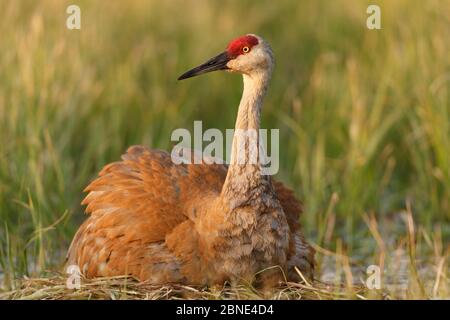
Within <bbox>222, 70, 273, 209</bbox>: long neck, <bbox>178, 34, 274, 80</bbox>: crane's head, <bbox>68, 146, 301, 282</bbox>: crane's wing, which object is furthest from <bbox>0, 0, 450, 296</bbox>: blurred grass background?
<bbox>178, 34, 274, 80</bbox>: crane's head

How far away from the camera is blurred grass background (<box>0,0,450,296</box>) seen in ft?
23.1

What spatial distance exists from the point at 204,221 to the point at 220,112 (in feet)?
12.8

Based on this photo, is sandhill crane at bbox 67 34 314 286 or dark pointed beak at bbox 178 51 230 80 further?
dark pointed beak at bbox 178 51 230 80

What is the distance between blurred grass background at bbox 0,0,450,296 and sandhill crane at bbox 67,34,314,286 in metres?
0.53

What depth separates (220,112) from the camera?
921cm

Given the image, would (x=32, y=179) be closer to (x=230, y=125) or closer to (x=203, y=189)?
(x=203, y=189)

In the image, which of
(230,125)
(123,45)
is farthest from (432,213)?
(123,45)

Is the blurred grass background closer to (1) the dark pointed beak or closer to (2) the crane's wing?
(2) the crane's wing

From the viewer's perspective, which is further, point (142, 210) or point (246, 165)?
point (142, 210)

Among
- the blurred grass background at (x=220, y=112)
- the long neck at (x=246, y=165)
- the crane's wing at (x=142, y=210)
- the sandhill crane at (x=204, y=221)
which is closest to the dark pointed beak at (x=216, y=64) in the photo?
the sandhill crane at (x=204, y=221)

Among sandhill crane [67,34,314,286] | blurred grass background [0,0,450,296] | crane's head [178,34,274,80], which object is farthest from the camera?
blurred grass background [0,0,450,296]

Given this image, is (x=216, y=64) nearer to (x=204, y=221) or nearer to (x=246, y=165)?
(x=246, y=165)

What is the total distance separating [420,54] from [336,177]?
1227mm

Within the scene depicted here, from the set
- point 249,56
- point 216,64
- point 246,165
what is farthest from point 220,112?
point 246,165
